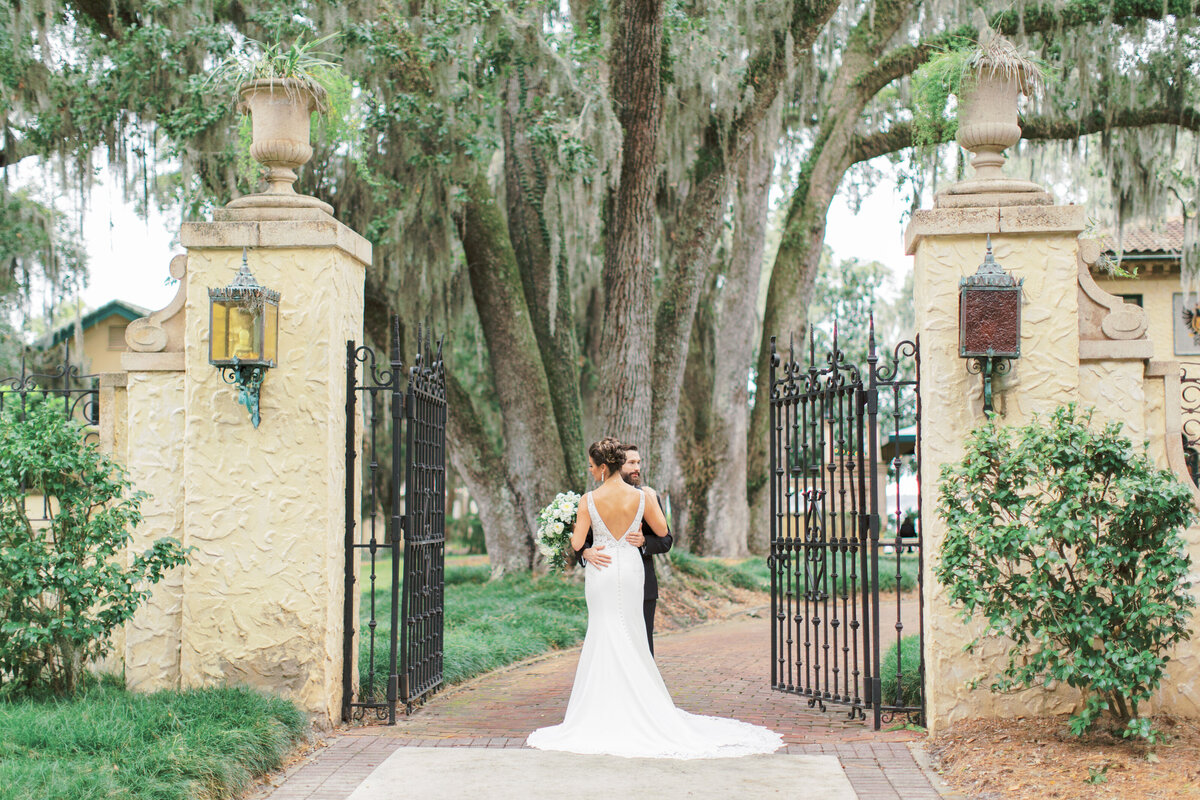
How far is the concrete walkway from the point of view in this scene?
5391mm

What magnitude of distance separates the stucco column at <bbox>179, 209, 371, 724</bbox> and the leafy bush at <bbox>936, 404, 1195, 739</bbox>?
359 centimetres

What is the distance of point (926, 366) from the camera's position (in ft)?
22.1

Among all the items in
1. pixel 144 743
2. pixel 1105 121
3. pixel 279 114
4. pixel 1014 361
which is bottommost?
pixel 144 743

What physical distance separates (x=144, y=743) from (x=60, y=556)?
154cm

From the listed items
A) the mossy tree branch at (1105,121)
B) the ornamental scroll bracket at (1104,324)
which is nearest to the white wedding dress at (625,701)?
the ornamental scroll bracket at (1104,324)

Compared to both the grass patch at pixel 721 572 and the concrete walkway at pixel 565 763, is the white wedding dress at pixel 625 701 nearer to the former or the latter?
the concrete walkway at pixel 565 763

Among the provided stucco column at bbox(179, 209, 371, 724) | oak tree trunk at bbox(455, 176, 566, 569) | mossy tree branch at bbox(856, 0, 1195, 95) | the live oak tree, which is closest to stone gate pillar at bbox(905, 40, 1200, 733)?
stucco column at bbox(179, 209, 371, 724)

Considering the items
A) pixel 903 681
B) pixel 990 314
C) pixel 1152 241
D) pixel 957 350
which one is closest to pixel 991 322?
pixel 990 314

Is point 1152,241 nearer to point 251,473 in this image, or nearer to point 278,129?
point 278,129

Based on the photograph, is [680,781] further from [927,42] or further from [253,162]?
[927,42]

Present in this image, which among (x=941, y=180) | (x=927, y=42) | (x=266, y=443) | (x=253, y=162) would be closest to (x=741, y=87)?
(x=927, y=42)

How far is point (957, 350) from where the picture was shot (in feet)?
21.9

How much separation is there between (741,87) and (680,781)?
33.5 ft

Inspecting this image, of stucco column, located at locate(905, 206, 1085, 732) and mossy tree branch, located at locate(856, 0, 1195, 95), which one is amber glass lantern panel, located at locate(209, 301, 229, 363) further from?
mossy tree branch, located at locate(856, 0, 1195, 95)
